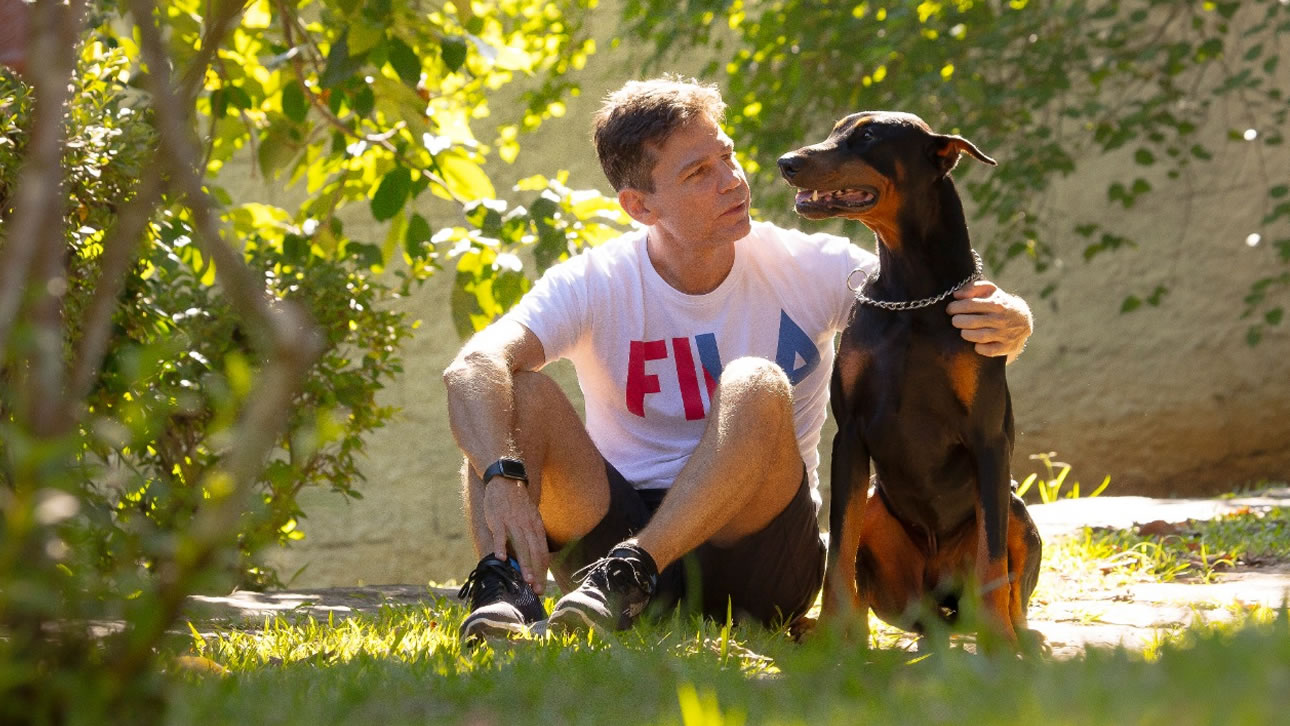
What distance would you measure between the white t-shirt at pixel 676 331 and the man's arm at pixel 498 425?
0.11m

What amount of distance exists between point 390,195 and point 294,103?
59 centimetres

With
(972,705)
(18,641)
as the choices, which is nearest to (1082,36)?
(972,705)

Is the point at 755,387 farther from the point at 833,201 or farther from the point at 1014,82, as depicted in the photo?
the point at 1014,82

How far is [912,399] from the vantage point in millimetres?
3037

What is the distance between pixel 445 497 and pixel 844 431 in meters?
5.60

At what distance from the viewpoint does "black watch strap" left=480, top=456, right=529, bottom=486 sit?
303 cm

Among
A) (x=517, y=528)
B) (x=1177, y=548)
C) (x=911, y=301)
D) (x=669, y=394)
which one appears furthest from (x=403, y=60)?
(x=1177, y=548)

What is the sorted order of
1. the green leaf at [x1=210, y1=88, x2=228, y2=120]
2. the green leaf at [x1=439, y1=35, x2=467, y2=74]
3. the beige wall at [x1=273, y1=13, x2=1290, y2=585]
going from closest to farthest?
the green leaf at [x1=439, y1=35, x2=467, y2=74] < the green leaf at [x1=210, y1=88, x2=228, y2=120] < the beige wall at [x1=273, y1=13, x2=1290, y2=585]

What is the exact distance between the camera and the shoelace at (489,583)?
2900mm

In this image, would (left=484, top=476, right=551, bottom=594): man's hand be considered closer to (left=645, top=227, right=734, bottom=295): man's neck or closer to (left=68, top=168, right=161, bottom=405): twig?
(left=645, top=227, right=734, bottom=295): man's neck

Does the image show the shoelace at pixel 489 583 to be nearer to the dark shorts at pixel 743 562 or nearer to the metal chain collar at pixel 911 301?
the dark shorts at pixel 743 562

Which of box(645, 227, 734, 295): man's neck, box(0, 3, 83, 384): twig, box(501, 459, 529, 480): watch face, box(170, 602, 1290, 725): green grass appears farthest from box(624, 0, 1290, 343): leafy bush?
box(0, 3, 83, 384): twig

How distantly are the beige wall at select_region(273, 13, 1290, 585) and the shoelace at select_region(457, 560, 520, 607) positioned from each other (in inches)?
186

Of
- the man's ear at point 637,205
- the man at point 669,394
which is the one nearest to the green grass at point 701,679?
the man at point 669,394
